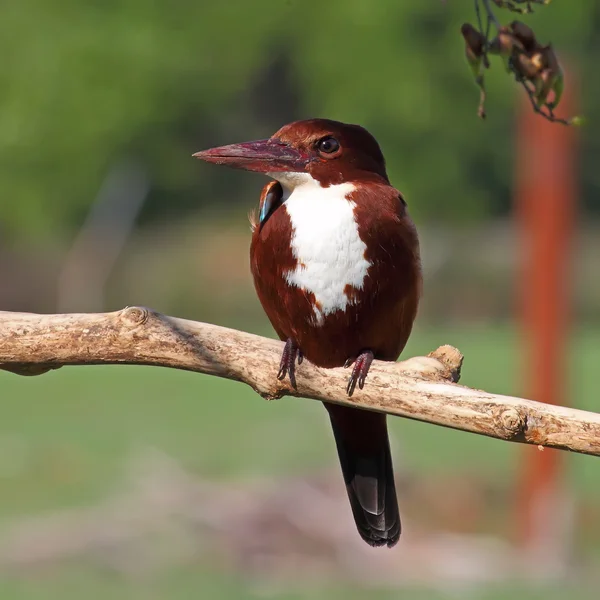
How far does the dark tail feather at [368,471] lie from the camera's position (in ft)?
7.84

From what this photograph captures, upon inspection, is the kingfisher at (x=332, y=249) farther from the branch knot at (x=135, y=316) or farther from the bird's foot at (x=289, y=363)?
the branch knot at (x=135, y=316)

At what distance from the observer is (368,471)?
7.95 feet

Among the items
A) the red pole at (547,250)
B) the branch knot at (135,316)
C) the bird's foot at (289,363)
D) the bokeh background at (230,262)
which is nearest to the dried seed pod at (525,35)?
the bird's foot at (289,363)

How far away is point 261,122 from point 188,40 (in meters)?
0.89

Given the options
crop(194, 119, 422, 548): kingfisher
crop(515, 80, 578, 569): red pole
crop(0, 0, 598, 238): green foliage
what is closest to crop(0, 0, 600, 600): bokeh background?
crop(0, 0, 598, 238): green foliage

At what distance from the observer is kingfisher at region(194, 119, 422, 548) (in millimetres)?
2160

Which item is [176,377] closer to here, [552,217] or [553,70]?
[552,217]

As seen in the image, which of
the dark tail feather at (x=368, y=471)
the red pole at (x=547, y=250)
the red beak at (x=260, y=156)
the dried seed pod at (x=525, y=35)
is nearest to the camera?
the dried seed pod at (x=525, y=35)

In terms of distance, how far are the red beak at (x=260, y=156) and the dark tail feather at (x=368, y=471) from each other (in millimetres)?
506

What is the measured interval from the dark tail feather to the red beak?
0.51 meters

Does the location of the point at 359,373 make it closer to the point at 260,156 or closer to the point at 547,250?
→ the point at 260,156

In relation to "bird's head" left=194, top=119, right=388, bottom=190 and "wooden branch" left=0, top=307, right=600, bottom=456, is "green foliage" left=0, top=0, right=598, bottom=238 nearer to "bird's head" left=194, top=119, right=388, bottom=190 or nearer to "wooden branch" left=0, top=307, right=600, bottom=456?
"bird's head" left=194, top=119, right=388, bottom=190

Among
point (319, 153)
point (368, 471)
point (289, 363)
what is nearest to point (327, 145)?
point (319, 153)

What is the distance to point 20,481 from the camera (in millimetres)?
10047
